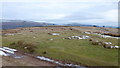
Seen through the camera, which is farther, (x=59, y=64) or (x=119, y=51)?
(x=119, y=51)

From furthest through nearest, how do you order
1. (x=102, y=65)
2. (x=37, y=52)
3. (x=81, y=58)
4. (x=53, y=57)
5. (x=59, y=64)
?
(x=37, y=52) < (x=53, y=57) < (x=81, y=58) < (x=59, y=64) < (x=102, y=65)

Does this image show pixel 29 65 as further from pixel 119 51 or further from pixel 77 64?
pixel 119 51

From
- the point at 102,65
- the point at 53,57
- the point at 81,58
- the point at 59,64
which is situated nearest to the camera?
the point at 102,65

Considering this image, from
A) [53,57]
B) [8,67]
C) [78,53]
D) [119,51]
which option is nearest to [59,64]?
[53,57]

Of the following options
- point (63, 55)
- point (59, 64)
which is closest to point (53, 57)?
point (63, 55)

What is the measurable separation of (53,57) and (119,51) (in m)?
9.35

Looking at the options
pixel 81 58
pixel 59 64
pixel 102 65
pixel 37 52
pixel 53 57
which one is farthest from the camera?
pixel 37 52

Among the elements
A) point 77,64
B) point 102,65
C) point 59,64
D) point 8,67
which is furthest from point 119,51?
point 8,67

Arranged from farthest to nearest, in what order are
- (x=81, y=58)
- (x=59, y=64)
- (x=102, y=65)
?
(x=81, y=58)
(x=59, y=64)
(x=102, y=65)

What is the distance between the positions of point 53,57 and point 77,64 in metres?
4.22

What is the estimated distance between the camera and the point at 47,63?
18.4 metres

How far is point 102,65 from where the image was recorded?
16.7 m

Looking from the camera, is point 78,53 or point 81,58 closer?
point 81,58

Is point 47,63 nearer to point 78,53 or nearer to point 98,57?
point 78,53
